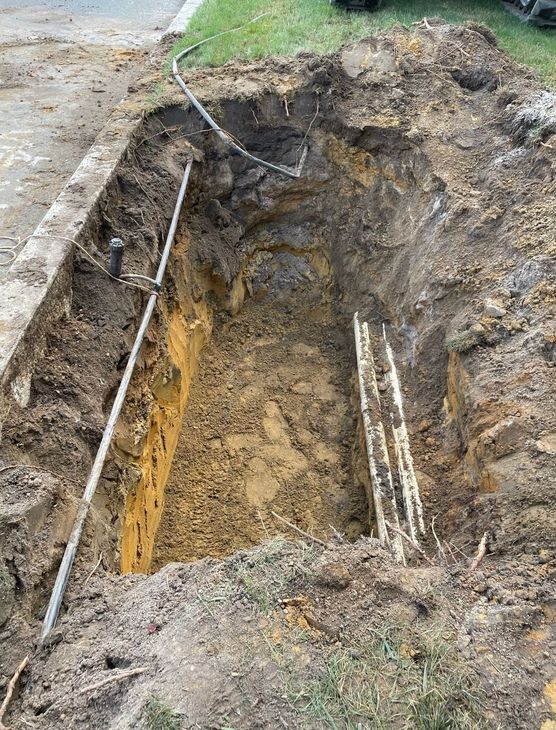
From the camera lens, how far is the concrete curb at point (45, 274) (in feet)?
10.4

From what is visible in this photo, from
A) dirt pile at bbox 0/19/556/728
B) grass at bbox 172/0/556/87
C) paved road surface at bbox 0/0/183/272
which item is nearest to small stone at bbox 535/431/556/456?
dirt pile at bbox 0/19/556/728

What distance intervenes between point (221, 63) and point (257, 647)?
252 inches

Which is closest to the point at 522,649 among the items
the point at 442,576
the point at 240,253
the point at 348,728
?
the point at 442,576

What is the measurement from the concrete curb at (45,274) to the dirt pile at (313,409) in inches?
7.0

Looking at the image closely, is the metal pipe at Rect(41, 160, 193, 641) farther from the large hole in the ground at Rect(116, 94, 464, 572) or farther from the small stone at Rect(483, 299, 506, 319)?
the small stone at Rect(483, 299, 506, 319)

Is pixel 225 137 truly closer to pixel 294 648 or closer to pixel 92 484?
pixel 92 484

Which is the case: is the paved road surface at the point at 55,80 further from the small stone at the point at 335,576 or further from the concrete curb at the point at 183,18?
the small stone at the point at 335,576

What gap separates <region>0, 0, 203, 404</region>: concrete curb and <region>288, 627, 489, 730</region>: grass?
232 cm

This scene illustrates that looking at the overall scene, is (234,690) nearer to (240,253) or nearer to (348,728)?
(348,728)

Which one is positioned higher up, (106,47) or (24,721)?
(106,47)

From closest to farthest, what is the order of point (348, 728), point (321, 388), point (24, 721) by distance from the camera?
point (348, 728) → point (24, 721) → point (321, 388)

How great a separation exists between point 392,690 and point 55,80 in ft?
25.8

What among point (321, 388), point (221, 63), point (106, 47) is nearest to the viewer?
point (321, 388)

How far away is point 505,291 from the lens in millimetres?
4195
